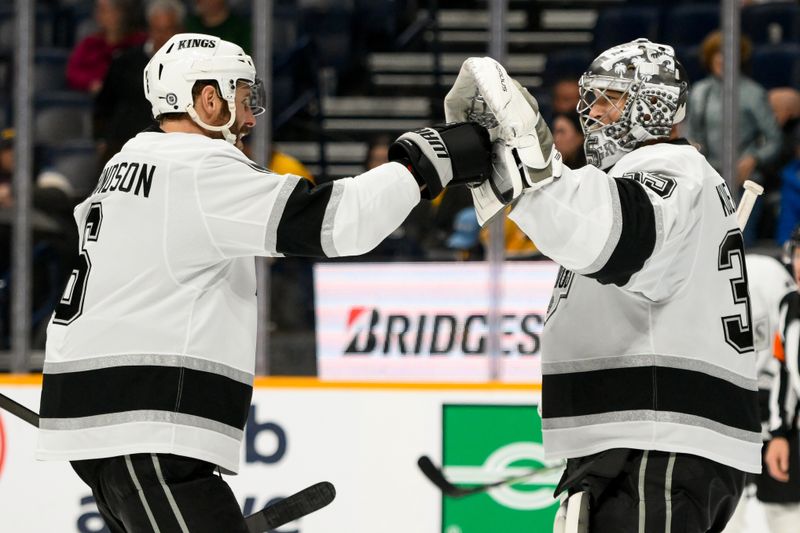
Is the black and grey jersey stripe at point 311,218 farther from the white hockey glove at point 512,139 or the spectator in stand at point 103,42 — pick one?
the spectator in stand at point 103,42

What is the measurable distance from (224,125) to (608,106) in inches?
25.4

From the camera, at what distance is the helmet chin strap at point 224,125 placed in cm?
234

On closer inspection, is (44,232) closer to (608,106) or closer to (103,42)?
(103,42)

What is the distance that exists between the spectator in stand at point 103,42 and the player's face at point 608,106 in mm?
2395

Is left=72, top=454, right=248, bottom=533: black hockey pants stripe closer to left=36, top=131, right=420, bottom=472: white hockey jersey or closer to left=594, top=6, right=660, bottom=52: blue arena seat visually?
left=36, top=131, right=420, bottom=472: white hockey jersey

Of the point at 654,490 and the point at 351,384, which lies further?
the point at 351,384

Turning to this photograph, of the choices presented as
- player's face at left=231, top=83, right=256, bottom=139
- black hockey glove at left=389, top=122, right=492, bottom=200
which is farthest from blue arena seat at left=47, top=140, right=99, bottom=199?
black hockey glove at left=389, top=122, right=492, bottom=200

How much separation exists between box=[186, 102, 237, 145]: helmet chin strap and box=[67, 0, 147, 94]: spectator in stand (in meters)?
2.08

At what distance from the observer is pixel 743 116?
4.11 m

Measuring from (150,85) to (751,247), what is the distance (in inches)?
90.3

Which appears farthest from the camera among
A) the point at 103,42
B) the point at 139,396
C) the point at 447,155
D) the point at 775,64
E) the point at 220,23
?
the point at 103,42

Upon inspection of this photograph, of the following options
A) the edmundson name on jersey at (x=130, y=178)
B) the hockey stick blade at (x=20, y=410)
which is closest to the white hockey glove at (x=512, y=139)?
the edmundson name on jersey at (x=130, y=178)

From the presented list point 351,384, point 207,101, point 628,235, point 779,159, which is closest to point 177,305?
point 207,101

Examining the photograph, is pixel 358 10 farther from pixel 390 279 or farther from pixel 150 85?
pixel 150 85
